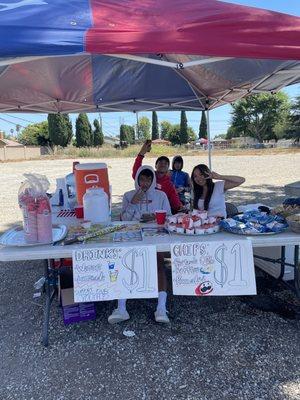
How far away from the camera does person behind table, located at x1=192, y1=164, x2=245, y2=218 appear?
3.41 m

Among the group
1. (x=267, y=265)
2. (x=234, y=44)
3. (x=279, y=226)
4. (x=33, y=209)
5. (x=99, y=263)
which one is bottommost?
(x=267, y=265)

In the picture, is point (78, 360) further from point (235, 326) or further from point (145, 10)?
point (145, 10)

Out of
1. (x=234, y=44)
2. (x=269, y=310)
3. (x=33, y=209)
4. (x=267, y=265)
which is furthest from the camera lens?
(x=267, y=265)

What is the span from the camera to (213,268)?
7.88ft

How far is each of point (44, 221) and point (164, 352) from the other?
121cm

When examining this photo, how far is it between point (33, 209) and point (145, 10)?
145 centimetres

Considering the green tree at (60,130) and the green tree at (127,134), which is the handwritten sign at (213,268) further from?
the green tree at (127,134)

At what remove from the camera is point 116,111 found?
21.5 feet

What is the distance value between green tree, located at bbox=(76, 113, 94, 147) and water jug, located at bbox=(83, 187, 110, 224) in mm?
38398

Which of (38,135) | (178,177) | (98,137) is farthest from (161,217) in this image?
(38,135)

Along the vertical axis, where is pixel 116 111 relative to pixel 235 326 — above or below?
above

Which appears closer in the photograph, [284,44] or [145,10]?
[284,44]

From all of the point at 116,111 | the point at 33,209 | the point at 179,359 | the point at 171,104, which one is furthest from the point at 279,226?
the point at 116,111

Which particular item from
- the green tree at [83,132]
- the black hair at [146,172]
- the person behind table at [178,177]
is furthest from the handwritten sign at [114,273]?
the green tree at [83,132]
